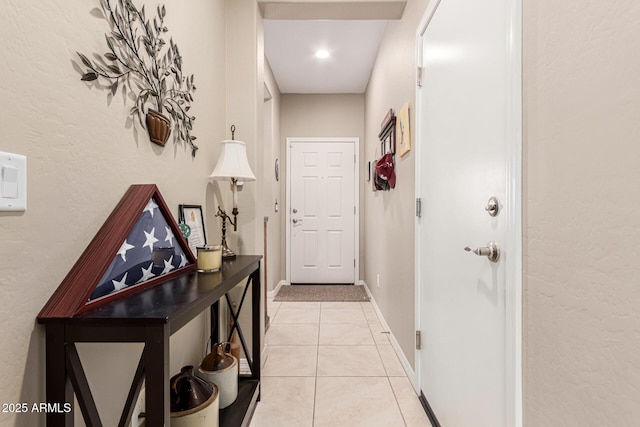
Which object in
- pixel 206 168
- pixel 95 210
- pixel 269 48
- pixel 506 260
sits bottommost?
pixel 506 260

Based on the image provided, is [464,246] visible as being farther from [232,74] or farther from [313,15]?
[313,15]

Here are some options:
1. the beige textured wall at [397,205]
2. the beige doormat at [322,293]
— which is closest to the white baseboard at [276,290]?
the beige doormat at [322,293]

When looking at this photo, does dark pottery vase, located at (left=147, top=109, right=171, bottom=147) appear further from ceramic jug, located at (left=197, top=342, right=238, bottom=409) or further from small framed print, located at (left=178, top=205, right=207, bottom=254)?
ceramic jug, located at (left=197, top=342, right=238, bottom=409)

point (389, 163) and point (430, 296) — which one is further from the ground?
point (389, 163)


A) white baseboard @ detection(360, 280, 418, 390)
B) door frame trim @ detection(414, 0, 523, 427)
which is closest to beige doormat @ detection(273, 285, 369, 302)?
white baseboard @ detection(360, 280, 418, 390)

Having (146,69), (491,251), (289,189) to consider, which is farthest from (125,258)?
(289,189)

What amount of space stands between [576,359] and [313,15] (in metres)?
2.30

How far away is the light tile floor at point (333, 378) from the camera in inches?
61.8

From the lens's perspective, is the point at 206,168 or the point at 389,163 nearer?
the point at 206,168

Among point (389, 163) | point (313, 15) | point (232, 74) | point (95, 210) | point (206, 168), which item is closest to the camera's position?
point (95, 210)

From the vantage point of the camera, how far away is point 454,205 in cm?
131

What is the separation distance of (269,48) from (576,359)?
3318mm

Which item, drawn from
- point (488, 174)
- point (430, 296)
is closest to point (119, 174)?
point (488, 174)

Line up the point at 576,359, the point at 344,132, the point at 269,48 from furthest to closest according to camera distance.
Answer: the point at 344,132, the point at 269,48, the point at 576,359
